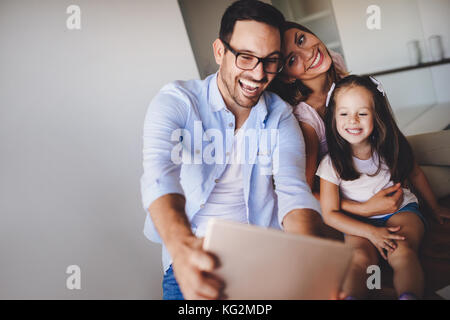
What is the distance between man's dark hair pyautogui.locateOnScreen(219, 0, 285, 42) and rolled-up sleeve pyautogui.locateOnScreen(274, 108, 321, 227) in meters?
0.31

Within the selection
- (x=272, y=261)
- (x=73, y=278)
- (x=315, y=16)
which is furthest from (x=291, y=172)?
(x=73, y=278)

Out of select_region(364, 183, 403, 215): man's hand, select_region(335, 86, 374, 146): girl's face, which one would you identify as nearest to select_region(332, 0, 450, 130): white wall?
select_region(335, 86, 374, 146): girl's face

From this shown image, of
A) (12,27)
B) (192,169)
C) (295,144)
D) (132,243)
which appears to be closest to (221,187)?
(192,169)

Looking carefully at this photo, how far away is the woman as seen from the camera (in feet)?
3.78

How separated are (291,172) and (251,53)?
0.40m

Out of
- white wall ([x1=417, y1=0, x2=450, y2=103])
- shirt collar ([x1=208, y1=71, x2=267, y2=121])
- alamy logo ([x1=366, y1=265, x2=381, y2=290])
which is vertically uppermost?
white wall ([x1=417, y1=0, x2=450, y2=103])

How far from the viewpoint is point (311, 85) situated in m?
1.21

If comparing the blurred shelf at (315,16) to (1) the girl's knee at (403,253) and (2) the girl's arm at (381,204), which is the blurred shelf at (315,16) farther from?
(1) the girl's knee at (403,253)

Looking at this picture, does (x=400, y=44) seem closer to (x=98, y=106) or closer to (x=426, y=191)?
(x=426, y=191)

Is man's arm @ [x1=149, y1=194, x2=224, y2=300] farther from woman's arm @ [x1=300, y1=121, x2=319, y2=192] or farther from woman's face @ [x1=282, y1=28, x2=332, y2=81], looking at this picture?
woman's face @ [x1=282, y1=28, x2=332, y2=81]

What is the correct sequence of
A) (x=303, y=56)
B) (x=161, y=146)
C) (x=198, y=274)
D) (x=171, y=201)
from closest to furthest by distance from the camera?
1. (x=198, y=274)
2. (x=171, y=201)
3. (x=161, y=146)
4. (x=303, y=56)

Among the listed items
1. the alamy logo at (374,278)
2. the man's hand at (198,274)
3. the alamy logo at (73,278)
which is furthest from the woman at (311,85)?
the alamy logo at (73,278)

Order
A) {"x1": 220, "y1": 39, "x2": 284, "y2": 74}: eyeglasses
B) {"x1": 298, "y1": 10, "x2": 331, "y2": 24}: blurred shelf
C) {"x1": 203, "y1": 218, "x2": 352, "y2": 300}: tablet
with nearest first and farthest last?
{"x1": 203, "y1": 218, "x2": 352, "y2": 300}: tablet → {"x1": 220, "y1": 39, "x2": 284, "y2": 74}: eyeglasses → {"x1": 298, "y1": 10, "x2": 331, "y2": 24}: blurred shelf

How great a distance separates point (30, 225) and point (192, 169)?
55cm
